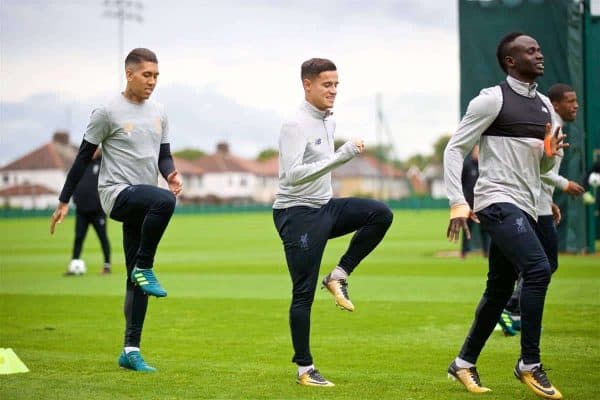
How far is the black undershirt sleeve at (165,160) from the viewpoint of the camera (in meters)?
9.09

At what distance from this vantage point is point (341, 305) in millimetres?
7832

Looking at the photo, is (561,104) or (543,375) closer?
(543,375)

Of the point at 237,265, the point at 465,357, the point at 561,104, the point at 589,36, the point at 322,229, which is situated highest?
the point at 589,36

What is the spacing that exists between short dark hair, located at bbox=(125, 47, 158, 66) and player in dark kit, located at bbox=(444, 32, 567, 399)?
2.63 m

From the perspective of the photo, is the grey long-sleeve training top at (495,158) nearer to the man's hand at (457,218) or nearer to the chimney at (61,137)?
the man's hand at (457,218)

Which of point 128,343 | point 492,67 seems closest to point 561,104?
point 128,343

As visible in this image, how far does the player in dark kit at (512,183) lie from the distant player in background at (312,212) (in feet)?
3.08

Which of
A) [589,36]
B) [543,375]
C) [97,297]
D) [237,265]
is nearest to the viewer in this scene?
[543,375]

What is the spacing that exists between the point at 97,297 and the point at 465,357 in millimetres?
8491

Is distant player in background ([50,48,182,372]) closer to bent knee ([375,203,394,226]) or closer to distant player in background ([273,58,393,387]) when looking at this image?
distant player in background ([273,58,393,387])

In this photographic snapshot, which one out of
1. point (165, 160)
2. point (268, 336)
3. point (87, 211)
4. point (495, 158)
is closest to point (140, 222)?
point (165, 160)

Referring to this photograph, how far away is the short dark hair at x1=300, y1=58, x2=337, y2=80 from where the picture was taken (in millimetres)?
7816

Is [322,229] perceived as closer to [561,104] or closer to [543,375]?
[543,375]

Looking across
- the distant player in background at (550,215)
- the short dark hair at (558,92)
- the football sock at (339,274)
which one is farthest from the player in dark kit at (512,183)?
the short dark hair at (558,92)
